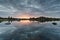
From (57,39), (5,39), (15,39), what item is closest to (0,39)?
(5,39)

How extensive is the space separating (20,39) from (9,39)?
4.39 m

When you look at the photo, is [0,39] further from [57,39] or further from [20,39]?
[57,39]

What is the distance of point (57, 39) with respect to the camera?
114 feet

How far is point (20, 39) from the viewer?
113 ft

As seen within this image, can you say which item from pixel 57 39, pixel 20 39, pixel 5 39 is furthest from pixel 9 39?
pixel 57 39

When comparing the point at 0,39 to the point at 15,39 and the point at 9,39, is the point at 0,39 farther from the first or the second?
the point at 15,39

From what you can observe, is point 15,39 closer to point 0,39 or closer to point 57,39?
point 0,39

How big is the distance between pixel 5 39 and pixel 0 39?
6.52 feet

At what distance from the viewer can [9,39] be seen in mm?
34344

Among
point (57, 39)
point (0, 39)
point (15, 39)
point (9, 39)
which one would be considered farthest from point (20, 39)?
point (57, 39)

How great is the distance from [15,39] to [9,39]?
2.38 metres

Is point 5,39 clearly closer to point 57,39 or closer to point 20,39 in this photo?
point 20,39

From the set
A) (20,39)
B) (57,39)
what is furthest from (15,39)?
(57,39)

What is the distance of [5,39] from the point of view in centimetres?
3428
